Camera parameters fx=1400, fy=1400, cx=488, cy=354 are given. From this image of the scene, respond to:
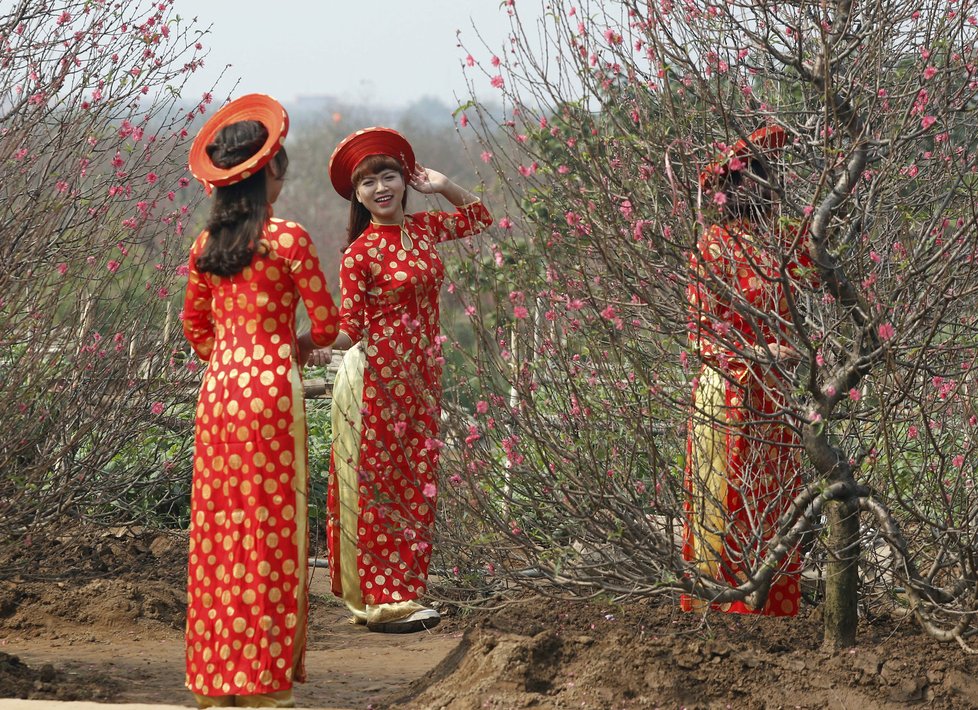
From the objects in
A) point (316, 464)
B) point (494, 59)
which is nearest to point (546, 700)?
point (494, 59)

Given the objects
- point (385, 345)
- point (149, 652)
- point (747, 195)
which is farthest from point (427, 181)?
point (149, 652)

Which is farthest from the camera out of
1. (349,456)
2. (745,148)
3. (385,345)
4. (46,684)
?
(349,456)

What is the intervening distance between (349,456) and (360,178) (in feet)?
4.00

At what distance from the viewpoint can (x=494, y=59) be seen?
459 cm

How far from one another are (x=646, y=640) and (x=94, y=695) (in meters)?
1.99

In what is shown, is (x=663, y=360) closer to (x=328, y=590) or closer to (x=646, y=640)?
(x=646, y=640)

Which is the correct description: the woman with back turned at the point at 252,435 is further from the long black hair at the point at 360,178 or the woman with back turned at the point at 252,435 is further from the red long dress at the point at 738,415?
the long black hair at the point at 360,178

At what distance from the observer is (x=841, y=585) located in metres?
4.61

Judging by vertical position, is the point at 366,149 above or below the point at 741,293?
above

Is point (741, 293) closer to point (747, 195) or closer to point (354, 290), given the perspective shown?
point (747, 195)

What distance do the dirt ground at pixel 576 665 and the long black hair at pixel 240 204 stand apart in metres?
1.42

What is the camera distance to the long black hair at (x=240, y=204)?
4.46 metres

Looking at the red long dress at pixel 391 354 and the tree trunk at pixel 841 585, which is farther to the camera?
the red long dress at pixel 391 354

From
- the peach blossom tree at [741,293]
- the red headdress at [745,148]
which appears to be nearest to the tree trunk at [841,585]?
the peach blossom tree at [741,293]
